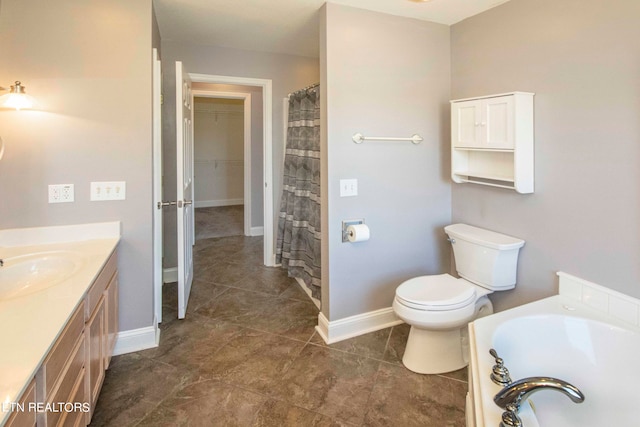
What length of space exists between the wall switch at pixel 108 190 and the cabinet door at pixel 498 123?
2.28 metres

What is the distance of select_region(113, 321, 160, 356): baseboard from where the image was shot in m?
2.34

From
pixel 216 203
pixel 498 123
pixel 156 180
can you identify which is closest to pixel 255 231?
pixel 216 203

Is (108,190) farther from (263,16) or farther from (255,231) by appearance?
(255,231)

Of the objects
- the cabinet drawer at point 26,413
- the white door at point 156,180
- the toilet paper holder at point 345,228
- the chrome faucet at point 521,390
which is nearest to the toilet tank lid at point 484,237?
the toilet paper holder at point 345,228

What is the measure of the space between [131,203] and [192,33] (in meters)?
1.68

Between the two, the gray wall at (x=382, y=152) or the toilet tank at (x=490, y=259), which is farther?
the gray wall at (x=382, y=152)

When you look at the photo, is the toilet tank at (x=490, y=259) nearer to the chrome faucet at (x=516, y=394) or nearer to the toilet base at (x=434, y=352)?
the toilet base at (x=434, y=352)

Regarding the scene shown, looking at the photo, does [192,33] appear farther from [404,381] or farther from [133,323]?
[404,381]

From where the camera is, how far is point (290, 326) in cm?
279

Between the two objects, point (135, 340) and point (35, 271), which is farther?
point (135, 340)

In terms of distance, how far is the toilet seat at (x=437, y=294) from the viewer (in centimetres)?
208

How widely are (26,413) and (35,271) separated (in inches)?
42.3

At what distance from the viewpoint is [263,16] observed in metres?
2.72

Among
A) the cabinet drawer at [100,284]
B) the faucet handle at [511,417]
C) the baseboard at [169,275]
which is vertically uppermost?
the cabinet drawer at [100,284]
